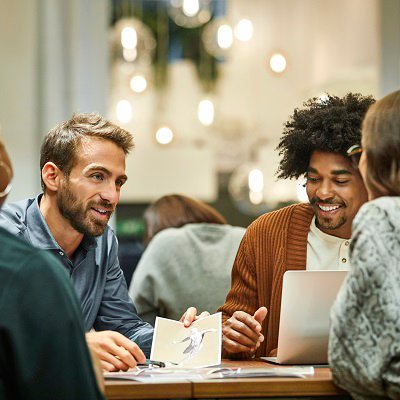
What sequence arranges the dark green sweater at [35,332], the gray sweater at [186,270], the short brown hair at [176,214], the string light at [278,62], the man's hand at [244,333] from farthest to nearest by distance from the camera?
1. the string light at [278,62]
2. the short brown hair at [176,214]
3. the gray sweater at [186,270]
4. the man's hand at [244,333]
5. the dark green sweater at [35,332]

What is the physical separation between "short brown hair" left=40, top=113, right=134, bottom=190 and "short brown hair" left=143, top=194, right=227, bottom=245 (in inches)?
54.7

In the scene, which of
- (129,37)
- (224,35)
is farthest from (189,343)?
(224,35)

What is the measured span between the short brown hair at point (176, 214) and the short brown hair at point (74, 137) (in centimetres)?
139

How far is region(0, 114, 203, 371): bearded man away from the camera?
3121 millimetres

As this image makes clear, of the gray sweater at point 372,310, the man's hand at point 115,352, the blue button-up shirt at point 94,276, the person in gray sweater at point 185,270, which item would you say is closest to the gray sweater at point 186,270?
the person in gray sweater at point 185,270

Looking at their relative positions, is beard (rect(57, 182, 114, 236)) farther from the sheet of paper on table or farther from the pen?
the sheet of paper on table

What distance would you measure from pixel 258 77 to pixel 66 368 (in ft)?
27.0

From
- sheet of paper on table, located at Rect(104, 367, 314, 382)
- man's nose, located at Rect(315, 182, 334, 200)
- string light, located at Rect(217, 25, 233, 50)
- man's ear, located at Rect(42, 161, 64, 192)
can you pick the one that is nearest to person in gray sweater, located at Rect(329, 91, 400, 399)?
sheet of paper on table, located at Rect(104, 367, 314, 382)

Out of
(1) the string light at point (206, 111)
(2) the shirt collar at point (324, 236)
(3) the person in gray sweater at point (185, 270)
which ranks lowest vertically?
(3) the person in gray sweater at point (185, 270)

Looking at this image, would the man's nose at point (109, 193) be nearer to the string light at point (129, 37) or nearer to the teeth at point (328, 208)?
the teeth at point (328, 208)

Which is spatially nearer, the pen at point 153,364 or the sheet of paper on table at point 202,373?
the sheet of paper on table at point 202,373

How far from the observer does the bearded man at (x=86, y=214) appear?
312 centimetres

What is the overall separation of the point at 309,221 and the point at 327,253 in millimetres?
130

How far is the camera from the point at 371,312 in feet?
6.98
